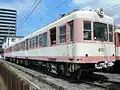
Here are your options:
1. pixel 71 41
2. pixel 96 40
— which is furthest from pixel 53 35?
pixel 96 40

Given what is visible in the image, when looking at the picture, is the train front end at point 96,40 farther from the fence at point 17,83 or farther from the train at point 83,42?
the fence at point 17,83

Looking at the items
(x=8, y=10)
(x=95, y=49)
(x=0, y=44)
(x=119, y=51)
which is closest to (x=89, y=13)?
(x=95, y=49)

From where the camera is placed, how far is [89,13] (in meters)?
13.0

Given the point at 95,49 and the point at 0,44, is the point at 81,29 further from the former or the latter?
the point at 0,44

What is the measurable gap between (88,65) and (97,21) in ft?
7.38

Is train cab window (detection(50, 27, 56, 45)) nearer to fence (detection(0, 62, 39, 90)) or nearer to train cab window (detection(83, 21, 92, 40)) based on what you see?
train cab window (detection(83, 21, 92, 40))

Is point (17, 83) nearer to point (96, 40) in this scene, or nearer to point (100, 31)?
point (96, 40)

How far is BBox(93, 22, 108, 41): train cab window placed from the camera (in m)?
13.1

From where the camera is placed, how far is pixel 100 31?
1338 centimetres

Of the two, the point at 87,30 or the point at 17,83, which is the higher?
the point at 87,30

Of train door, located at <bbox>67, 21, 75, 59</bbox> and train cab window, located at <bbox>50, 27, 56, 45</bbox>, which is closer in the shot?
train door, located at <bbox>67, 21, 75, 59</bbox>

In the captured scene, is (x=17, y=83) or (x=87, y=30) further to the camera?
(x=87, y=30)

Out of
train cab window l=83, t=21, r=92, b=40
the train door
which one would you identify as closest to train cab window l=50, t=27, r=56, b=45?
the train door

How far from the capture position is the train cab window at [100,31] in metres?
13.1
